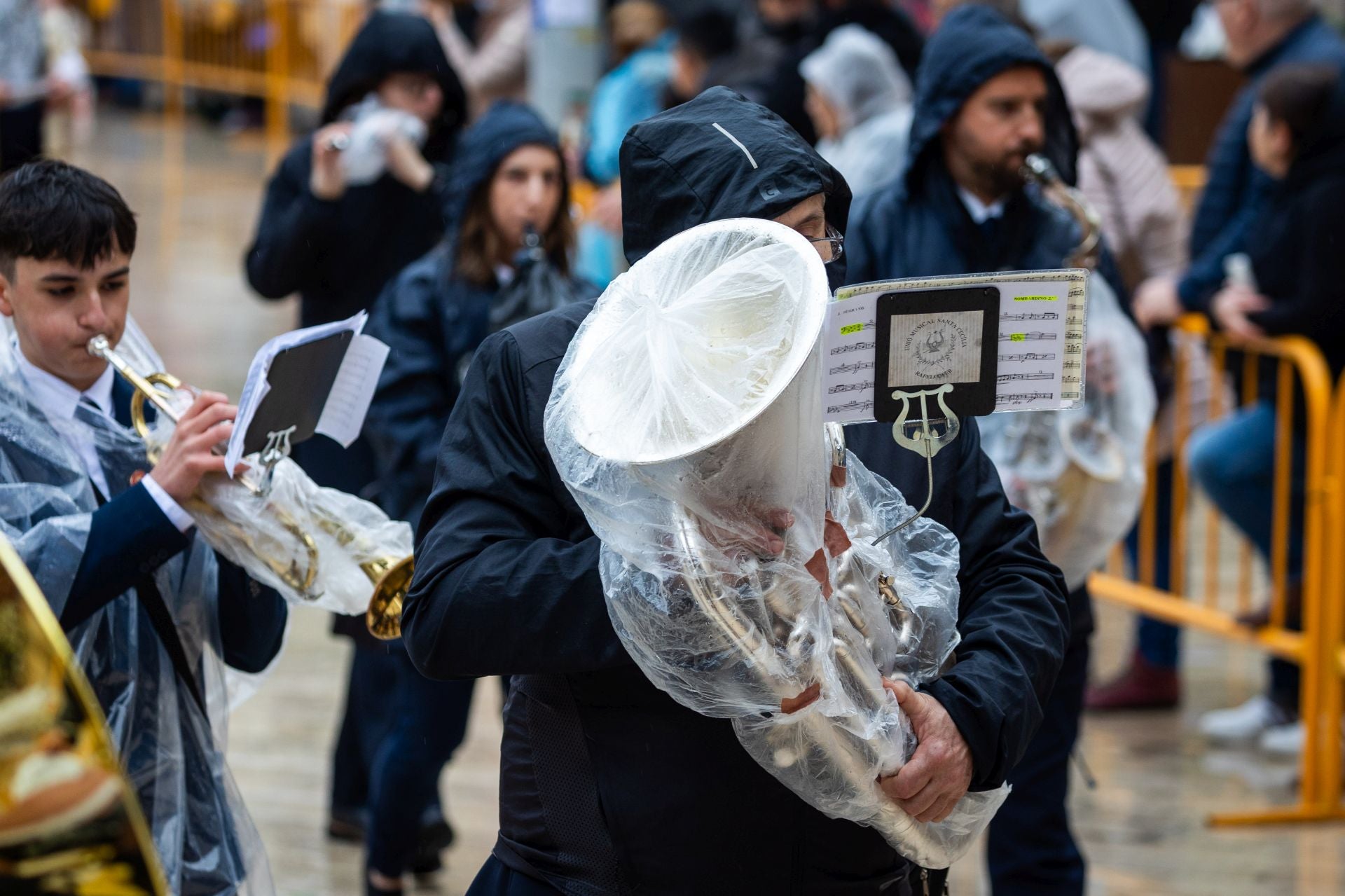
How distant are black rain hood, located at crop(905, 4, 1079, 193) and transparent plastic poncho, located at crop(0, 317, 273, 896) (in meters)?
1.90

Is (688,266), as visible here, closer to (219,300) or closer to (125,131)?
(219,300)

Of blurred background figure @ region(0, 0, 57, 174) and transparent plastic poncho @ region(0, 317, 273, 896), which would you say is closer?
transparent plastic poncho @ region(0, 317, 273, 896)

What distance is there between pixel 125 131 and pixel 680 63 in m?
13.2

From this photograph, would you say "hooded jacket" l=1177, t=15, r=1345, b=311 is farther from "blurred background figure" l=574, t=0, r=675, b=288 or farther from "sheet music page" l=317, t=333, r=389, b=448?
"sheet music page" l=317, t=333, r=389, b=448

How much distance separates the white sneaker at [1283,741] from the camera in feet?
17.9

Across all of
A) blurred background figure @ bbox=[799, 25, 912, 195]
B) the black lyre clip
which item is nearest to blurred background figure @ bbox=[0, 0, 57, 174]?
blurred background figure @ bbox=[799, 25, 912, 195]

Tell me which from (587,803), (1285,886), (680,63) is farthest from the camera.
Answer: (680,63)

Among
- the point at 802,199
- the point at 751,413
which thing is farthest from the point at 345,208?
the point at 751,413

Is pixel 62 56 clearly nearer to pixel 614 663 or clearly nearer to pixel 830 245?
pixel 830 245

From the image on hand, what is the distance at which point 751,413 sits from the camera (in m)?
1.87

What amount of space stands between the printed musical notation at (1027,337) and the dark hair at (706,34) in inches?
219

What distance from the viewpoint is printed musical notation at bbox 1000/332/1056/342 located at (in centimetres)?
220

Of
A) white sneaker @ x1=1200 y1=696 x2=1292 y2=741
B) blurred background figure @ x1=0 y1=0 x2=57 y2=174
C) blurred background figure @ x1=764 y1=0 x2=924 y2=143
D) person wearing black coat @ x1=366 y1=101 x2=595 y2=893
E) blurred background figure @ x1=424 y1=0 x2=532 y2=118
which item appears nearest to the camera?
person wearing black coat @ x1=366 y1=101 x2=595 y2=893

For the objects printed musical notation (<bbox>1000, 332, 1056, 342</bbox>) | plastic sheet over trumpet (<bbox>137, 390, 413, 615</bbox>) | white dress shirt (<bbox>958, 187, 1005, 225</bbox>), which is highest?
white dress shirt (<bbox>958, 187, 1005, 225</bbox>)
